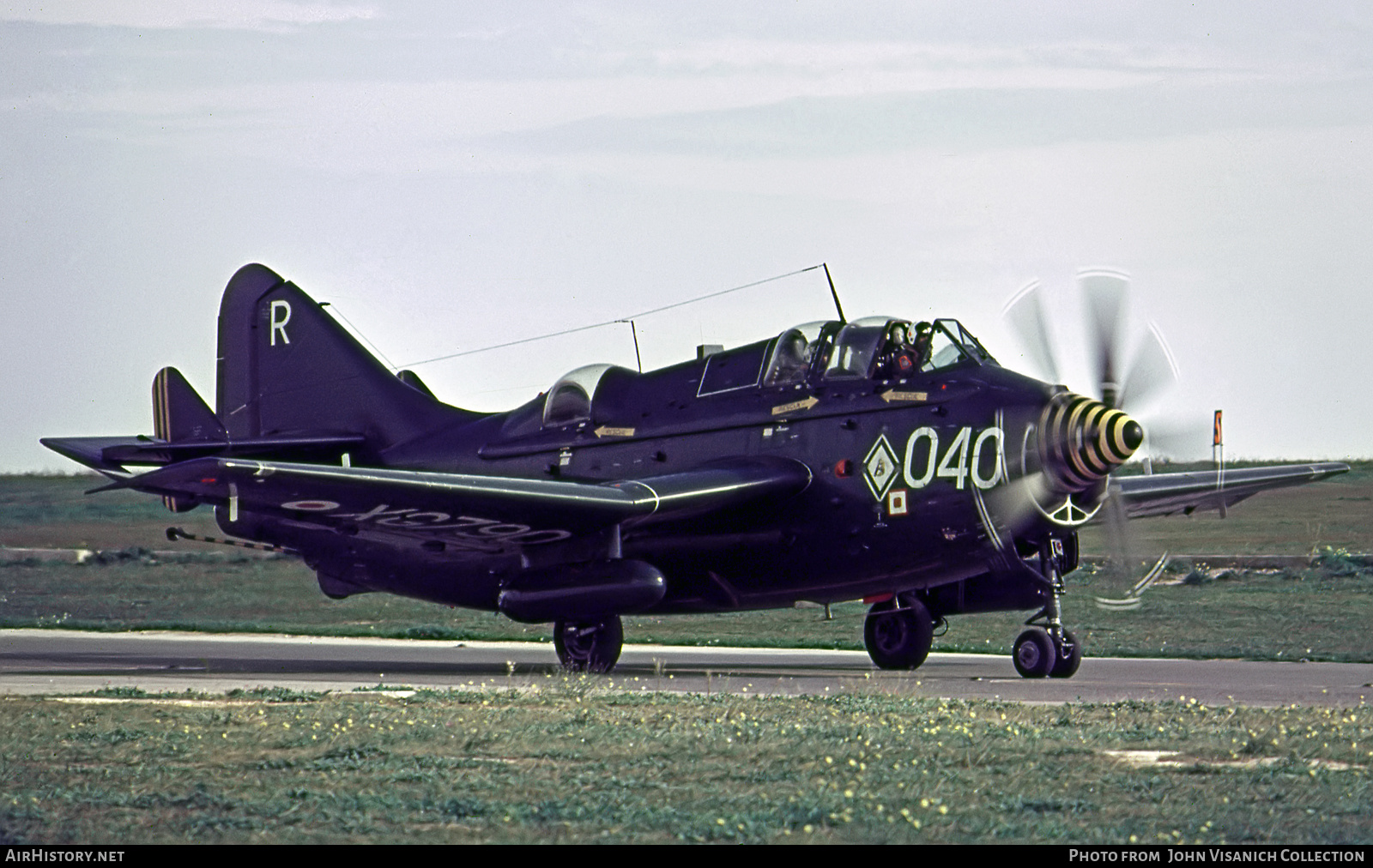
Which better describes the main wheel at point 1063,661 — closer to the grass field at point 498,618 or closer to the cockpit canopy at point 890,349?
the grass field at point 498,618

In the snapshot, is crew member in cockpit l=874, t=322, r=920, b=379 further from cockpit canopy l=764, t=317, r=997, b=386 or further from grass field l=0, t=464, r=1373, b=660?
grass field l=0, t=464, r=1373, b=660

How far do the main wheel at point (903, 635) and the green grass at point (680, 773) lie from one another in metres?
5.39

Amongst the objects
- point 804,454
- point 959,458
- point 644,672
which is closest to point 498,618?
point 644,672

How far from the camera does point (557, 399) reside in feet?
66.9

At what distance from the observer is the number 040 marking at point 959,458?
54.0 feet

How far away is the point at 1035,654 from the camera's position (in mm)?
17391

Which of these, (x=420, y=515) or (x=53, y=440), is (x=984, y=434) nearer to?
(x=420, y=515)

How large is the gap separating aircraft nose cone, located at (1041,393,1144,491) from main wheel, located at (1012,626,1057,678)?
2.11 metres

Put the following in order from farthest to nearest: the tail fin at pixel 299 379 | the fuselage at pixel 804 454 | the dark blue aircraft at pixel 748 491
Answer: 1. the tail fin at pixel 299 379
2. the fuselage at pixel 804 454
3. the dark blue aircraft at pixel 748 491

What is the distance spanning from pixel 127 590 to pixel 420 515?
17.3 metres

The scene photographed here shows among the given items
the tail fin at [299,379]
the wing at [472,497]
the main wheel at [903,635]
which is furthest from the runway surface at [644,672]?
the tail fin at [299,379]

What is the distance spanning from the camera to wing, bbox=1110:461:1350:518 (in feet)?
66.0

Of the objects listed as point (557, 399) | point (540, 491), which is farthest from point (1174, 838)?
point (557, 399)

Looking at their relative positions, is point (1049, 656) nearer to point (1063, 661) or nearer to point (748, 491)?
point (1063, 661)
